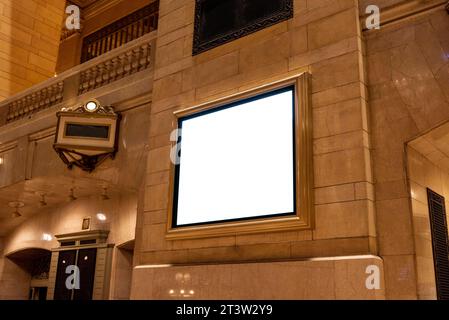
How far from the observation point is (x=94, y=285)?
1020 centimetres

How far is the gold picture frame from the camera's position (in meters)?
5.14

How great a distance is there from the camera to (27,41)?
1255 cm

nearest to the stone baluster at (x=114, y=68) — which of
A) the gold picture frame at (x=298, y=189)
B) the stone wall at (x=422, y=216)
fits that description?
the gold picture frame at (x=298, y=189)

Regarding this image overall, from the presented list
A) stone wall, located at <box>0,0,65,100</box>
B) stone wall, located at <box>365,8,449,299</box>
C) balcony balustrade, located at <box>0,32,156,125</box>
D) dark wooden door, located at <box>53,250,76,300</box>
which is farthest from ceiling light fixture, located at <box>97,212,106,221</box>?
stone wall, located at <box>365,8,449,299</box>

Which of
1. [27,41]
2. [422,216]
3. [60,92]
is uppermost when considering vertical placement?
→ [27,41]

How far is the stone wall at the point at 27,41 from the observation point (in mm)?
12055

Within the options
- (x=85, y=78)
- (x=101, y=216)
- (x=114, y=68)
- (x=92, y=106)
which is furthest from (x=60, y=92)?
(x=101, y=216)

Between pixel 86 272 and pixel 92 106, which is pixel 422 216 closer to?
pixel 92 106

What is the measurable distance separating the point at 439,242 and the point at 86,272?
24.9 feet

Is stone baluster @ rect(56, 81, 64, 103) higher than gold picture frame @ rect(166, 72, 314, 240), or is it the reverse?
stone baluster @ rect(56, 81, 64, 103)

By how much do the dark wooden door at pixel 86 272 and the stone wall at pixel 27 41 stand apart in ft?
14.1

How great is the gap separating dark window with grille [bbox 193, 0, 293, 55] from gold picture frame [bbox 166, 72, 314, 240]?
0.95 meters

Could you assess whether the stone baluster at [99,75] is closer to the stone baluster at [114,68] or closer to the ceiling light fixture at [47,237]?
the stone baluster at [114,68]

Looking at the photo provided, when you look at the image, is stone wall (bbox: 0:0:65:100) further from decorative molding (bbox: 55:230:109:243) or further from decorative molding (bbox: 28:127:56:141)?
decorative molding (bbox: 55:230:109:243)
